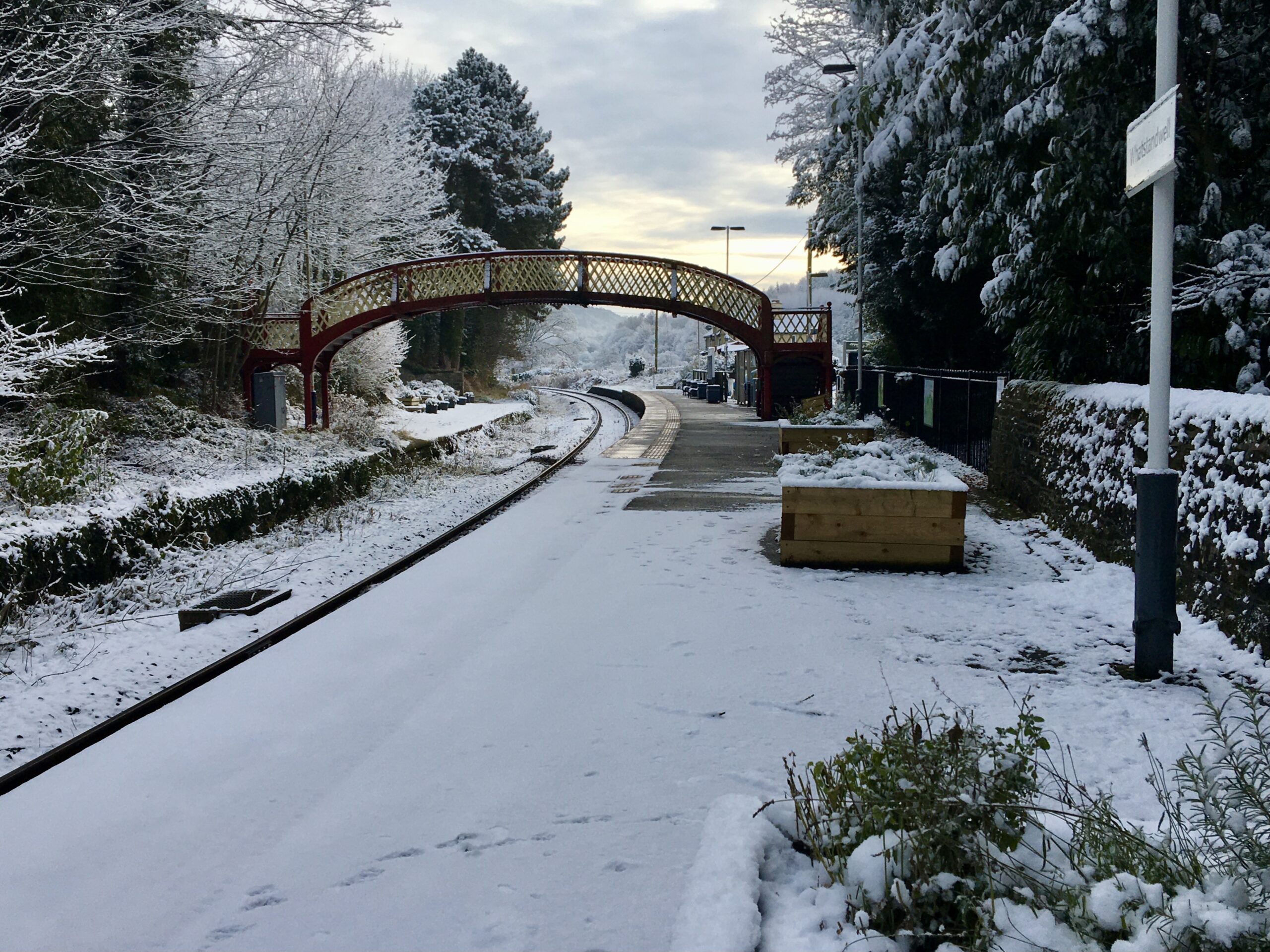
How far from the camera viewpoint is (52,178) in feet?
39.8

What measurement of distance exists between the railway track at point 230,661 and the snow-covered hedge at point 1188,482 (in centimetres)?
600

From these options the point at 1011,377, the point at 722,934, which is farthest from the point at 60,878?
the point at 1011,377

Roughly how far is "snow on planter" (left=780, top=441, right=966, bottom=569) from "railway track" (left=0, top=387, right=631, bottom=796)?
3.52 meters

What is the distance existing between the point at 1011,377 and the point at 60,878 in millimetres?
12046

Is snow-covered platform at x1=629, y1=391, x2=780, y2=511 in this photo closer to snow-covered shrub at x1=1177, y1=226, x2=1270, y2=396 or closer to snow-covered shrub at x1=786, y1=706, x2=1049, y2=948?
snow-covered shrub at x1=1177, y1=226, x2=1270, y2=396

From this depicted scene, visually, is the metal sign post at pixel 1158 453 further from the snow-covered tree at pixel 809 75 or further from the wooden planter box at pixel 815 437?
the snow-covered tree at pixel 809 75

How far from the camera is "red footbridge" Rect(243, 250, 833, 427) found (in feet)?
76.9

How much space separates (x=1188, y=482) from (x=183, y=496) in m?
8.88

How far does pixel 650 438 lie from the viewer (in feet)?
77.2

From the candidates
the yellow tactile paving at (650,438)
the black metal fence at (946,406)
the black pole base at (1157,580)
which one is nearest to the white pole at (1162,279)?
the black pole base at (1157,580)

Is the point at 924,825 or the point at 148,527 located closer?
the point at 924,825

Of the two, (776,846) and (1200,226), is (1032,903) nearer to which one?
(776,846)

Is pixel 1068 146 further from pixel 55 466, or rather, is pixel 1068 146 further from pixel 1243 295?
pixel 55 466

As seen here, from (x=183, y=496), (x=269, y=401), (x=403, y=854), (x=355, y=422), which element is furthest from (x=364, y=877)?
(x=355, y=422)
